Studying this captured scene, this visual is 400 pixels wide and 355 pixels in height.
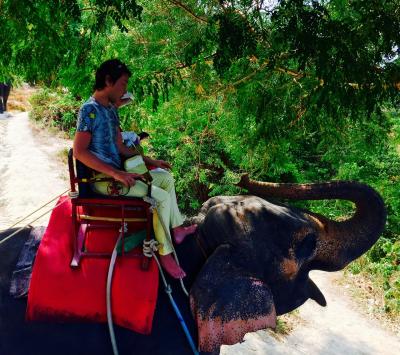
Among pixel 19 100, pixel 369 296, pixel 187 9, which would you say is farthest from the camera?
pixel 19 100

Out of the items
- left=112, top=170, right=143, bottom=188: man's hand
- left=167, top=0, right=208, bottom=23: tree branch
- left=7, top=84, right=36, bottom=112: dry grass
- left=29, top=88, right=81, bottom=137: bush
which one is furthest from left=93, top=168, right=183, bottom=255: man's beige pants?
left=7, top=84, right=36, bottom=112: dry grass

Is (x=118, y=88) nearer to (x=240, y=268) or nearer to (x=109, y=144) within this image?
(x=109, y=144)

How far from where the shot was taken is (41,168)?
10477mm

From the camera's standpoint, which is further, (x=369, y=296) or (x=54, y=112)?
(x=54, y=112)

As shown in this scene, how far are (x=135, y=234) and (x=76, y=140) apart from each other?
27.0 inches

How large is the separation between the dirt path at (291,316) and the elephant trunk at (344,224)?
229 centimetres

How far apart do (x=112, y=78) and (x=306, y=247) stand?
165 centimetres

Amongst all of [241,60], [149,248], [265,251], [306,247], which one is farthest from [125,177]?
[241,60]

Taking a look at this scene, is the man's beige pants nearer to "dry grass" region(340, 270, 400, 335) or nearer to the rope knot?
the rope knot

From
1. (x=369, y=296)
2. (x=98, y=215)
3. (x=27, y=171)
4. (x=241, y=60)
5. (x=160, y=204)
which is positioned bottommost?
(x=369, y=296)

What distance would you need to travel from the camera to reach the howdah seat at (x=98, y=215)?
2.78 m

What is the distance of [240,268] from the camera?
9.29ft

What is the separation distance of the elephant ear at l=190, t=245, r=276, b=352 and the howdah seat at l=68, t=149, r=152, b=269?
41 centimetres

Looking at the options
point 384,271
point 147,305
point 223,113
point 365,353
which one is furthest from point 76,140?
point 384,271
